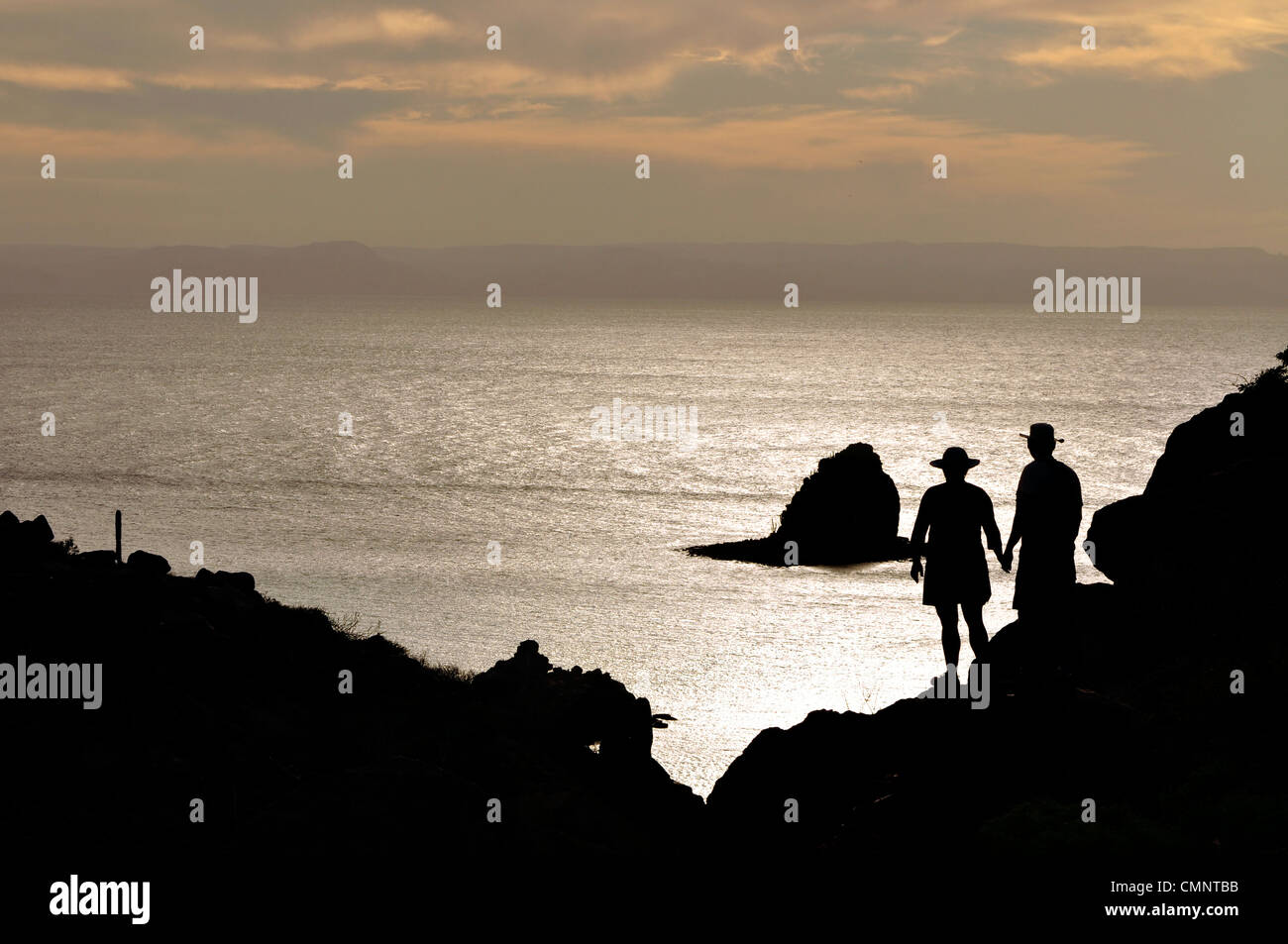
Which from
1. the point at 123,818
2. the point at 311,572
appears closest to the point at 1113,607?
the point at 123,818

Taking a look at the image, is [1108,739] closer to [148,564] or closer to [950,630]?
[950,630]

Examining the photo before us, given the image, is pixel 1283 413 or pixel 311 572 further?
pixel 311 572

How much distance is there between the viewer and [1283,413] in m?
20.7

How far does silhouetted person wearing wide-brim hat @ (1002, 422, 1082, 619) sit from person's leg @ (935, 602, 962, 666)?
0.66 metres

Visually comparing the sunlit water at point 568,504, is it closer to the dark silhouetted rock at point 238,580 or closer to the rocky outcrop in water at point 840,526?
the rocky outcrop in water at point 840,526

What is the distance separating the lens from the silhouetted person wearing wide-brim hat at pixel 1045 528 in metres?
12.8

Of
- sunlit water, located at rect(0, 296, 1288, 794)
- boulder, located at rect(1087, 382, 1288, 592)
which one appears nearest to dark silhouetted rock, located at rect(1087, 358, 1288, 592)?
boulder, located at rect(1087, 382, 1288, 592)

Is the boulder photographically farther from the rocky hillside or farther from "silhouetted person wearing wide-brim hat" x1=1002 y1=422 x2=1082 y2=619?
"silhouetted person wearing wide-brim hat" x1=1002 y1=422 x2=1082 y2=619

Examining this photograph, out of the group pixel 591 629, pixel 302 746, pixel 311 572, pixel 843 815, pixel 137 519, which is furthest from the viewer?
pixel 137 519

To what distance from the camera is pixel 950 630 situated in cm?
1302

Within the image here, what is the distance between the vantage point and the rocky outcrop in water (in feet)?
262

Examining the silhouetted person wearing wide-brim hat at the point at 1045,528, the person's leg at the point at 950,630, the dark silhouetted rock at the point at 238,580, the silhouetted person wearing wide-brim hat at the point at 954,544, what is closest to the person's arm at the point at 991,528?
the silhouetted person wearing wide-brim hat at the point at 954,544
